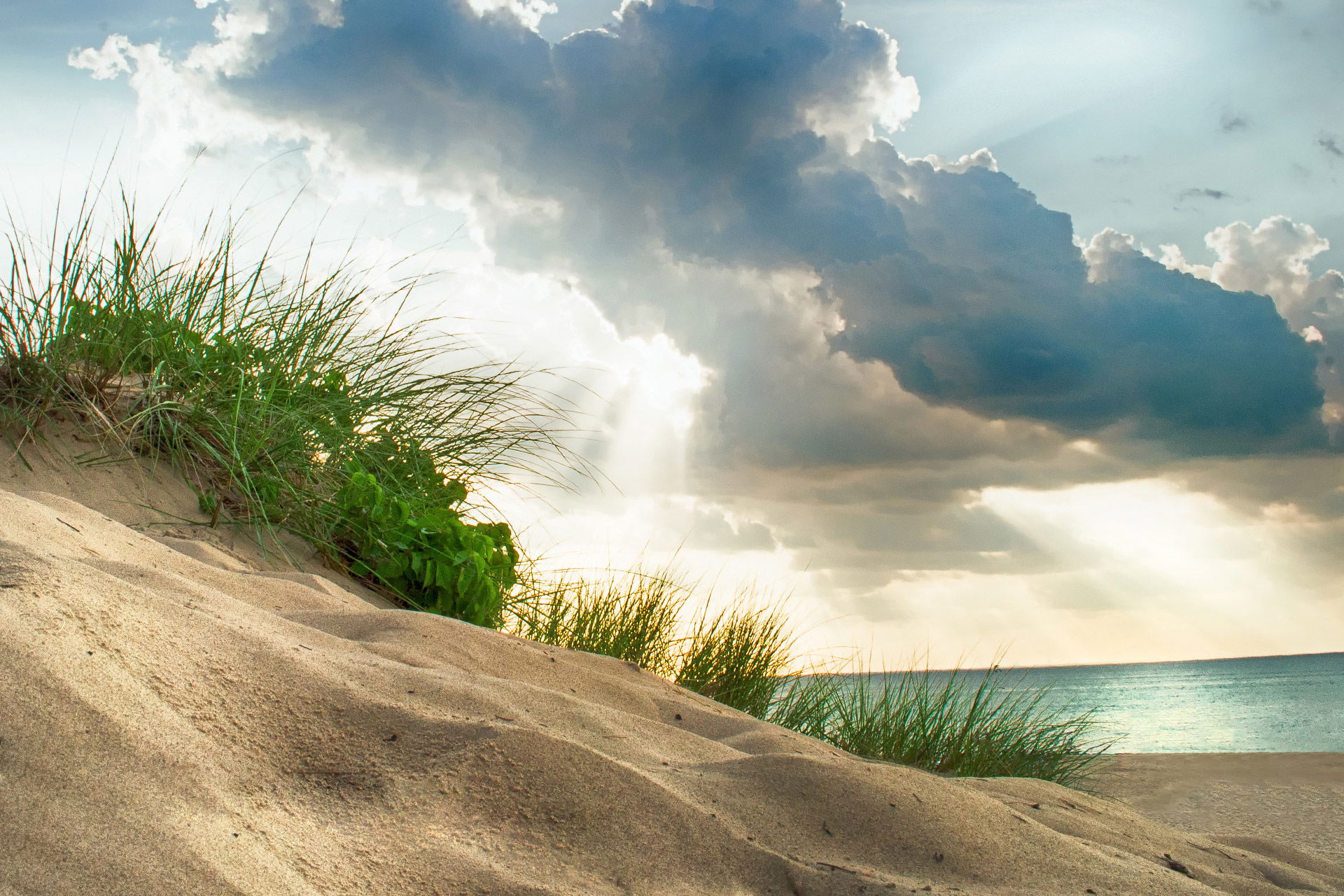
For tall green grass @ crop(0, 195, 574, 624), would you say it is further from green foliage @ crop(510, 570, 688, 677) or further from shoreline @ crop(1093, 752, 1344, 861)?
shoreline @ crop(1093, 752, 1344, 861)

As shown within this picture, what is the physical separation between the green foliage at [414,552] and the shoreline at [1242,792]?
3243 mm

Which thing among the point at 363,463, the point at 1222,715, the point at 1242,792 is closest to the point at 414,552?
the point at 363,463

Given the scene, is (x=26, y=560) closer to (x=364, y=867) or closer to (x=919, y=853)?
(x=364, y=867)

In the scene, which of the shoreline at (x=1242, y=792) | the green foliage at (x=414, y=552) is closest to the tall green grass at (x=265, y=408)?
the green foliage at (x=414, y=552)

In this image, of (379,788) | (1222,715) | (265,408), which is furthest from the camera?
(1222,715)

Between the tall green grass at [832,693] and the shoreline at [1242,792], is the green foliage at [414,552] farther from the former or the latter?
the shoreline at [1242,792]

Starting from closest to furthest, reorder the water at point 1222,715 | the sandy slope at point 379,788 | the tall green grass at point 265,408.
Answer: the sandy slope at point 379,788
the tall green grass at point 265,408
the water at point 1222,715

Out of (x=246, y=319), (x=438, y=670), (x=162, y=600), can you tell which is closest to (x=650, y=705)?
(x=438, y=670)

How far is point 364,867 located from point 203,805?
227 mm

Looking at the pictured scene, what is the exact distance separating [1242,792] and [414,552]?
501 centimetres

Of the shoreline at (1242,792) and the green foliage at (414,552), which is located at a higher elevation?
the green foliage at (414,552)

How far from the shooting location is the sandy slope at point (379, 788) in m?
1.10

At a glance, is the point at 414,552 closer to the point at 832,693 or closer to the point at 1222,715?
the point at 832,693

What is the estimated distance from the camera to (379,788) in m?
1.40
